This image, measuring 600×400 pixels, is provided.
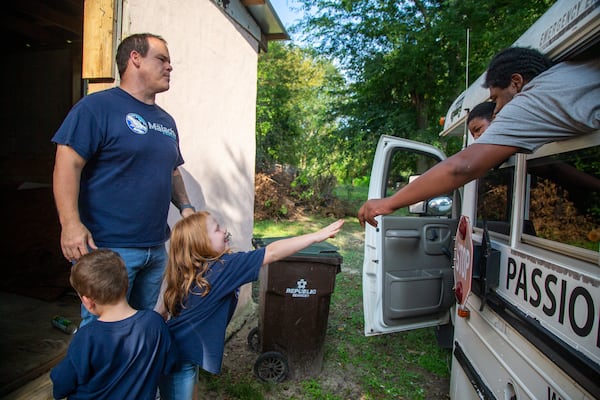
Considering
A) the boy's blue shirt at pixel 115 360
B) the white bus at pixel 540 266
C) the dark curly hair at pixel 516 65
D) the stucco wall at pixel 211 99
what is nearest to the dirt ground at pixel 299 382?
the white bus at pixel 540 266

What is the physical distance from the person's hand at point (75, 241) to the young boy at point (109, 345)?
15 cm

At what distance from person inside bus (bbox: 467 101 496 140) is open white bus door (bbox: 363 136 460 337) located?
2.72 ft

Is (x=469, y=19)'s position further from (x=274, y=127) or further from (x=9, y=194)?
(x=9, y=194)

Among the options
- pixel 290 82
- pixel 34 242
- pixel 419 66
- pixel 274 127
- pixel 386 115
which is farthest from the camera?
pixel 290 82

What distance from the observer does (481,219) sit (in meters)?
2.52

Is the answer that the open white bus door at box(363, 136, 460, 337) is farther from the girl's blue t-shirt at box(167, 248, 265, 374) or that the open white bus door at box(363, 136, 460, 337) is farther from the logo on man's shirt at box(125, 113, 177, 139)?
the logo on man's shirt at box(125, 113, 177, 139)

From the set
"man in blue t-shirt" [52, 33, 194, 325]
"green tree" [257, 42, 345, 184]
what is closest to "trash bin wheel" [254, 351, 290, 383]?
"man in blue t-shirt" [52, 33, 194, 325]

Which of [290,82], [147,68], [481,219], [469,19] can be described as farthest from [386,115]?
[147,68]

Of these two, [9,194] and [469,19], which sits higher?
[469,19]

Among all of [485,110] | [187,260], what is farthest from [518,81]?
[187,260]

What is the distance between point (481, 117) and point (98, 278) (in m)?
2.29

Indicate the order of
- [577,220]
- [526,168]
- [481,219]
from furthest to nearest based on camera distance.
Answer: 1. [481,219]
2. [526,168]
3. [577,220]

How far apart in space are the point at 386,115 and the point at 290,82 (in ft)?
19.9

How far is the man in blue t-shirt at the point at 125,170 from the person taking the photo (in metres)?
1.78
